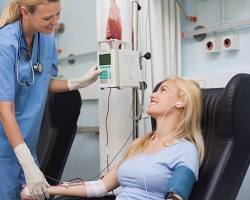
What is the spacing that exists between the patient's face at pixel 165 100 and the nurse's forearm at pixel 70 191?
1.46 feet

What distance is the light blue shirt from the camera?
51.0 inches

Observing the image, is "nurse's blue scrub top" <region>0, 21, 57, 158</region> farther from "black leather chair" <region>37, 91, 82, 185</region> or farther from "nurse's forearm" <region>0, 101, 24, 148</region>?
"black leather chair" <region>37, 91, 82, 185</region>

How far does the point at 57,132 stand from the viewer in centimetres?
200

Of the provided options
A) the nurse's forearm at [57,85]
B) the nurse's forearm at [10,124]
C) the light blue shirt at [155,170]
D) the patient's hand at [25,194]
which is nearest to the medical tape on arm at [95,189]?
the light blue shirt at [155,170]

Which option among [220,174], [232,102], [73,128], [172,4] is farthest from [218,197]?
[172,4]

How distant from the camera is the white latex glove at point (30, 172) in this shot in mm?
→ 1429

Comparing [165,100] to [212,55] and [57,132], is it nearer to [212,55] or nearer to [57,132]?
[212,55]

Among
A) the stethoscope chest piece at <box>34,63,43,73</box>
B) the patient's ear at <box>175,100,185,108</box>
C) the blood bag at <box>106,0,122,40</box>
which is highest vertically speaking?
the blood bag at <box>106,0,122,40</box>

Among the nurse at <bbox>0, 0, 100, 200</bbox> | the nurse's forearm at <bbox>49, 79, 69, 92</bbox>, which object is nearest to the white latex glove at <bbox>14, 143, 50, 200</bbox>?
the nurse at <bbox>0, 0, 100, 200</bbox>

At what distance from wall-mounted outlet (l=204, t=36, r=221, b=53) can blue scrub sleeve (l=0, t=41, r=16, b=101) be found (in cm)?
110

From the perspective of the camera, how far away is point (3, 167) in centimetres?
153

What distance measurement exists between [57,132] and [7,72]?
2.08ft

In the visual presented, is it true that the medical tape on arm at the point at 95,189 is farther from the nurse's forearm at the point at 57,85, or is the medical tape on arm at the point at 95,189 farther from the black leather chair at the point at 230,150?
the nurse's forearm at the point at 57,85

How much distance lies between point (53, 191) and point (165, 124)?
1.84ft
